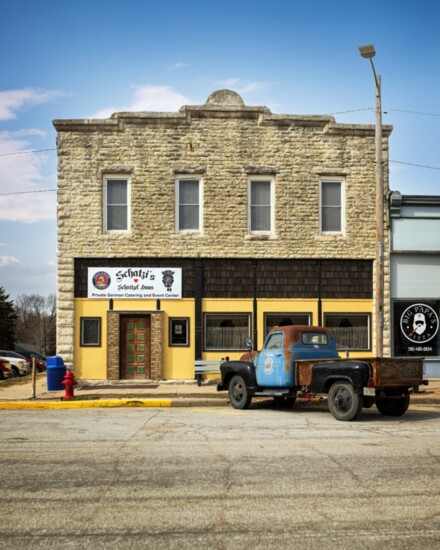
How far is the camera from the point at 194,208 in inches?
878

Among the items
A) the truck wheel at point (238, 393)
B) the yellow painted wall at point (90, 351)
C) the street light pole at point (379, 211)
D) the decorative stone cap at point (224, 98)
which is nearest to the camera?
the truck wheel at point (238, 393)

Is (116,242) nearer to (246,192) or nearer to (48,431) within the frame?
(246,192)

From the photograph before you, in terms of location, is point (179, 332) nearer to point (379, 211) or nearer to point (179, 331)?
point (179, 331)

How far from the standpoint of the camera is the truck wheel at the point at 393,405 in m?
14.3

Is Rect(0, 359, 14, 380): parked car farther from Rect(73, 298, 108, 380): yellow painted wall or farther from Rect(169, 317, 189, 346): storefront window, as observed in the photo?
Rect(169, 317, 189, 346): storefront window

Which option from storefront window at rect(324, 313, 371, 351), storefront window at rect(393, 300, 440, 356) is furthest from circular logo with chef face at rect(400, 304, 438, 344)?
storefront window at rect(324, 313, 371, 351)

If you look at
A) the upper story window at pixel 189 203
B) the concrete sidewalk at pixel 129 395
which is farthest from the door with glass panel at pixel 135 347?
the upper story window at pixel 189 203

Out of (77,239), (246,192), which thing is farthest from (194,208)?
(77,239)

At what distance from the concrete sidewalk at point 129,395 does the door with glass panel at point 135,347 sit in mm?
411

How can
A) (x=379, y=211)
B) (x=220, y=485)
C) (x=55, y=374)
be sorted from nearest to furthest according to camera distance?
(x=220, y=485) → (x=379, y=211) → (x=55, y=374)

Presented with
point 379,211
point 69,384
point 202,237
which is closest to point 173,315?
point 202,237

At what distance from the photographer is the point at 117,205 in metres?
22.2

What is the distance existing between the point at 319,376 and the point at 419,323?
31.9ft

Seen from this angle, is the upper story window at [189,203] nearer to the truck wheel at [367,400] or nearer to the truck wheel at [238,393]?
the truck wheel at [238,393]
